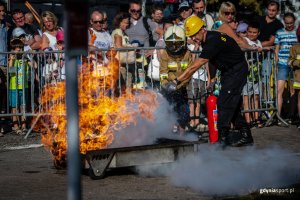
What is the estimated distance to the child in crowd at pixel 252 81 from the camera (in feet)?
43.8

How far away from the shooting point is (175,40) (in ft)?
38.0

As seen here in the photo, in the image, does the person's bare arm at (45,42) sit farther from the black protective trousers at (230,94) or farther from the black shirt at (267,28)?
the black shirt at (267,28)

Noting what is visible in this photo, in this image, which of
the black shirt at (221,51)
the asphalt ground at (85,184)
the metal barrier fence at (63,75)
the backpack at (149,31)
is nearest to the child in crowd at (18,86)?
the metal barrier fence at (63,75)

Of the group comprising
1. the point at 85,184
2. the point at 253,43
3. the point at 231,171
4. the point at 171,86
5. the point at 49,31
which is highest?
the point at 49,31

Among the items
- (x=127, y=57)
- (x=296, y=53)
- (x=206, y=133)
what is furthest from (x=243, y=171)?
(x=296, y=53)

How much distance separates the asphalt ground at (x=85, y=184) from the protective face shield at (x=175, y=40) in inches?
85.2

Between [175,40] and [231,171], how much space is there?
12.0ft

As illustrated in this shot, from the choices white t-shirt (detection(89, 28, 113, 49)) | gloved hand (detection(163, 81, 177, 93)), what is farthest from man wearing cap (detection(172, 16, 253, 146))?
white t-shirt (detection(89, 28, 113, 49))

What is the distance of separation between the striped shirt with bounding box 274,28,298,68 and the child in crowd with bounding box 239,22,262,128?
0.64 m

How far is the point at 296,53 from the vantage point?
44.8 ft

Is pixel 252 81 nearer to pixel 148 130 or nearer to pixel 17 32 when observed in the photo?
pixel 148 130

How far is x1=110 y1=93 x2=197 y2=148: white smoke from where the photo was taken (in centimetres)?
922

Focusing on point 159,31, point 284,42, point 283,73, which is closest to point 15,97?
point 159,31

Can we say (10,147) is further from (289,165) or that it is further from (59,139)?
(289,165)
